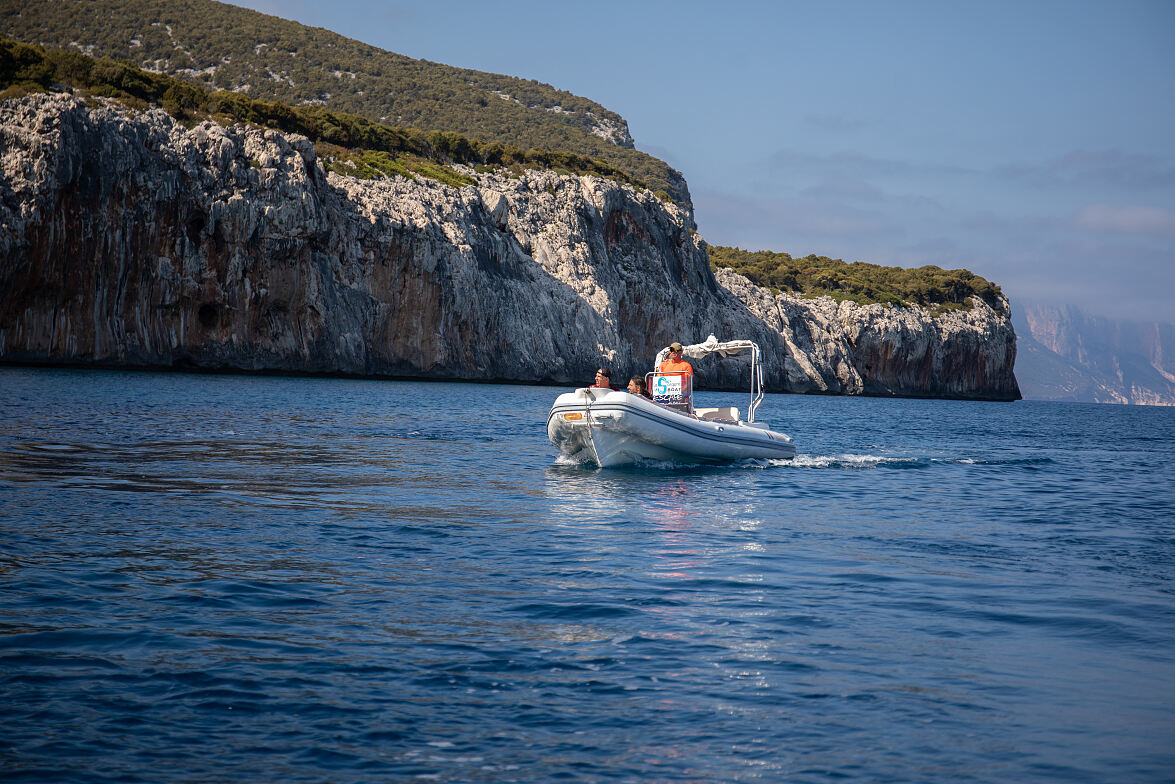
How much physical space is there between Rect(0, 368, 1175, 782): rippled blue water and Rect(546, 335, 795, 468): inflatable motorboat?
200 centimetres

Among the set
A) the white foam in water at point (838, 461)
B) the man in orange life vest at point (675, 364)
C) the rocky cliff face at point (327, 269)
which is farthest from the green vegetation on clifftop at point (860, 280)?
the man in orange life vest at point (675, 364)

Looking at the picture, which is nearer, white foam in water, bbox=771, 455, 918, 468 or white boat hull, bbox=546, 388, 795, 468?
white boat hull, bbox=546, 388, 795, 468

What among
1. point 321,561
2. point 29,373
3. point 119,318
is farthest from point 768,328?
point 321,561

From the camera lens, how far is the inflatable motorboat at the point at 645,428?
17.7 meters

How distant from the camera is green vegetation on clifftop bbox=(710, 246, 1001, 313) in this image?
380 ft

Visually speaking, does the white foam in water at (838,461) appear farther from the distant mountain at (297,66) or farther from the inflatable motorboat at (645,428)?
the distant mountain at (297,66)

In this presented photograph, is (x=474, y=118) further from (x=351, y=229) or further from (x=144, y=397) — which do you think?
(x=144, y=397)

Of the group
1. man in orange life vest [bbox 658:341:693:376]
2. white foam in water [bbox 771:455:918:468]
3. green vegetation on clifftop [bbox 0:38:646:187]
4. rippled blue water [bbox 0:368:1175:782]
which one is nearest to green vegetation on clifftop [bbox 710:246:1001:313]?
green vegetation on clifftop [bbox 0:38:646:187]

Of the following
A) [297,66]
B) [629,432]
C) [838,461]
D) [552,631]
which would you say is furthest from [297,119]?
[552,631]

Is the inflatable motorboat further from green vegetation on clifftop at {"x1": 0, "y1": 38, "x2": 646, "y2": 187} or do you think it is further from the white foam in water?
green vegetation on clifftop at {"x1": 0, "y1": 38, "x2": 646, "y2": 187}

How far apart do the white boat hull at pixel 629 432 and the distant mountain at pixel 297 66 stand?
125254 mm

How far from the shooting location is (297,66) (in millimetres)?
141625

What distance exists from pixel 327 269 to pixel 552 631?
190 feet

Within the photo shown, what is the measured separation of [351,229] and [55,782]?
62670 millimetres
